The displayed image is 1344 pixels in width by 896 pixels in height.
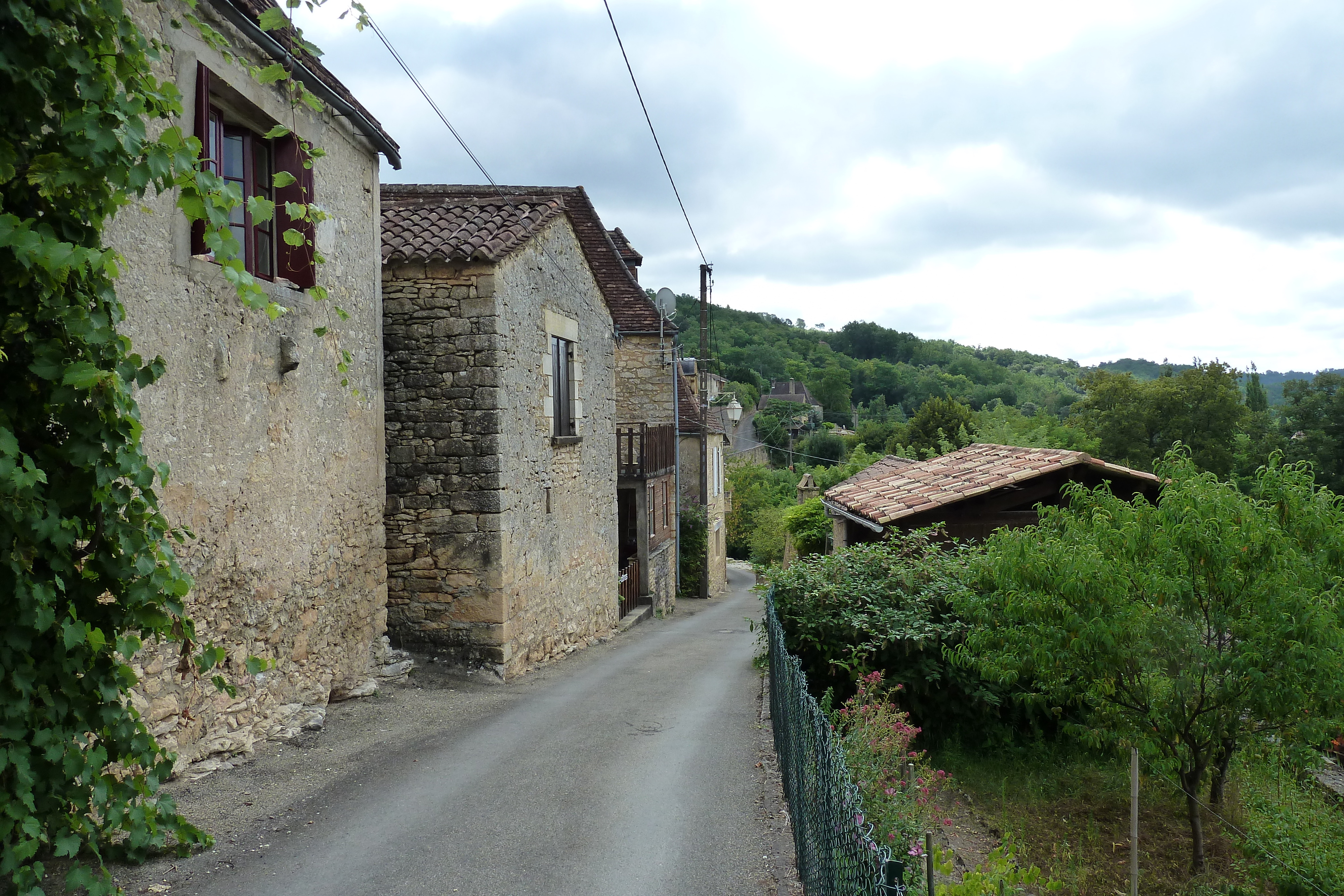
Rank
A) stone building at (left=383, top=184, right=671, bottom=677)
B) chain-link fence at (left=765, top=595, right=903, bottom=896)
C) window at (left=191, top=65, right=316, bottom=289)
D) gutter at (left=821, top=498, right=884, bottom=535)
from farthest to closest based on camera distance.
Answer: gutter at (left=821, top=498, right=884, bottom=535) → stone building at (left=383, top=184, right=671, bottom=677) → window at (left=191, top=65, right=316, bottom=289) → chain-link fence at (left=765, top=595, right=903, bottom=896)

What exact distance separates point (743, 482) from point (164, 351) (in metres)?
37.0

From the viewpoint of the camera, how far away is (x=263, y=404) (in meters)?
6.38

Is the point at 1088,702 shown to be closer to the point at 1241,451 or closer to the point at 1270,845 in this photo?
the point at 1270,845

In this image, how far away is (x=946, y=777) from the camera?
639 centimetres

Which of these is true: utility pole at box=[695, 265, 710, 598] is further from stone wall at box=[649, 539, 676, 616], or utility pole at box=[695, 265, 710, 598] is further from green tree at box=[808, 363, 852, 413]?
green tree at box=[808, 363, 852, 413]

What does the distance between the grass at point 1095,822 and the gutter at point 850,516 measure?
3.00 m

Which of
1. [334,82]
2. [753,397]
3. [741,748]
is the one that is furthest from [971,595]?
[753,397]

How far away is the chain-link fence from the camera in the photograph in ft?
9.95

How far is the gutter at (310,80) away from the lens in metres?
5.77

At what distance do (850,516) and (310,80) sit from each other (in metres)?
8.67

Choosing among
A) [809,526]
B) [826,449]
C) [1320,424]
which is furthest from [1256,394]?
[809,526]

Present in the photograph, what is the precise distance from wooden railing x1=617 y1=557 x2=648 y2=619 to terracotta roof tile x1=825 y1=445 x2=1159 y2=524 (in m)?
5.04

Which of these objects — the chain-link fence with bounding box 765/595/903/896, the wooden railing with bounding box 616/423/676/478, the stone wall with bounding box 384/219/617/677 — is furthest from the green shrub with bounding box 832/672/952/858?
the wooden railing with bounding box 616/423/676/478

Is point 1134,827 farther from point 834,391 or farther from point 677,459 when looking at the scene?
point 834,391
